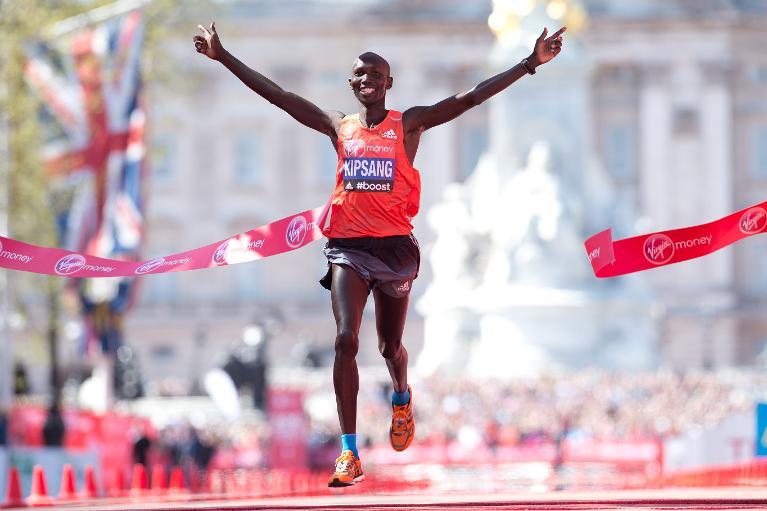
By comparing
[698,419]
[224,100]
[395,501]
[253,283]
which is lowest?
[395,501]

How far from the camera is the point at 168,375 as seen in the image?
323ft

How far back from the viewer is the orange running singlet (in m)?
12.5

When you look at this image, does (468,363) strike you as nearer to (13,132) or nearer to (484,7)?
(13,132)

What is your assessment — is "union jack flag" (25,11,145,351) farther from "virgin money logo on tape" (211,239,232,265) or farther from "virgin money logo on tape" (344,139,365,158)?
"virgin money logo on tape" (344,139,365,158)

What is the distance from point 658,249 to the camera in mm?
13570

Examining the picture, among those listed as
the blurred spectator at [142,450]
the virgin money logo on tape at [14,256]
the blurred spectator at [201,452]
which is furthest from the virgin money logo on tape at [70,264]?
the blurred spectator at [201,452]

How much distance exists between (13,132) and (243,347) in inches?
500

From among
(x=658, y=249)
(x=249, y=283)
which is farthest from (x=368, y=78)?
(x=249, y=283)

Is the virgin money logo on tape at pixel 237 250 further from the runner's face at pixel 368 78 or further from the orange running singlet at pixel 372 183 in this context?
the runner's face at pixel 368 78

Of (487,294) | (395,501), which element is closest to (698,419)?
(487,294)

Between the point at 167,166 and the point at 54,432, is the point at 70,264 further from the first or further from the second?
the point at 167,166

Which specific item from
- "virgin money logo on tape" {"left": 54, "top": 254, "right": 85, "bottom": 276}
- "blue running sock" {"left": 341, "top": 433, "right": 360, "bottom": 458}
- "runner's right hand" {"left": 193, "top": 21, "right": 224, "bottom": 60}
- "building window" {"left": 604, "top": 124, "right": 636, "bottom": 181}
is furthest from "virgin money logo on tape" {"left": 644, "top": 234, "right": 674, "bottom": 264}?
"building window" {"left": 604, "top": 124, "right": 636, "bottom": 181}

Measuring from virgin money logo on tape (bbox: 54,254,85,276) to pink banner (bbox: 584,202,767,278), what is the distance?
2.98m

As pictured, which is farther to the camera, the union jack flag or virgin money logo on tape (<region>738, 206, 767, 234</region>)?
the union jack flag
